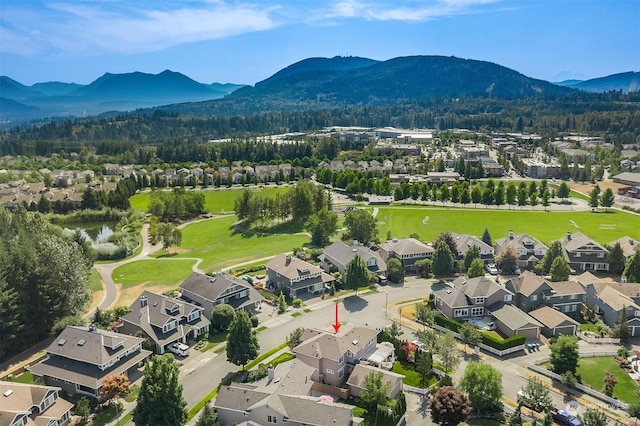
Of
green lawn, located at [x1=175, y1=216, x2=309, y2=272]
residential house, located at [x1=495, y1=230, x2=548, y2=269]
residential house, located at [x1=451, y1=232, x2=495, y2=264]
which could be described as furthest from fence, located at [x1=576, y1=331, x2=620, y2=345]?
green lawn, located at [x1=175, y1=216, x2=309, y2=272]

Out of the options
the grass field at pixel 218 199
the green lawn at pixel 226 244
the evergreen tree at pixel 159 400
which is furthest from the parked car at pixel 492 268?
the grass field at pixel 218 199

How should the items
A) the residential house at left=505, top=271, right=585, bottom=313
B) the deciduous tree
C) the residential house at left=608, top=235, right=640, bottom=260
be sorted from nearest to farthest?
the deciduous tree < the residential house at left=505, top=271, right=585, bottom=313 < the residential house at left=608, top=235, right=640, bottom=260

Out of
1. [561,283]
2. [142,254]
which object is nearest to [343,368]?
[561,283]

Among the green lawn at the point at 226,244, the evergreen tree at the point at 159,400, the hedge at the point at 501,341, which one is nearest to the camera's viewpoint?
the evergreen tree at the point at 159,400

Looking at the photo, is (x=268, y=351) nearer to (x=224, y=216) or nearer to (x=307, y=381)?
(x=307, y=381)

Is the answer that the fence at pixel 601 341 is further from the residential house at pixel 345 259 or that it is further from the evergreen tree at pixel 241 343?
the evergreen tree at pixel 241 343

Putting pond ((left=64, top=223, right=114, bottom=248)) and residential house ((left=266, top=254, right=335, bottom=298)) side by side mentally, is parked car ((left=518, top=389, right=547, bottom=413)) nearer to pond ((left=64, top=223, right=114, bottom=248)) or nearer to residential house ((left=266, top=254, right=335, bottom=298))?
residential house ((left=266, top=254, right=335, bottom=298))
